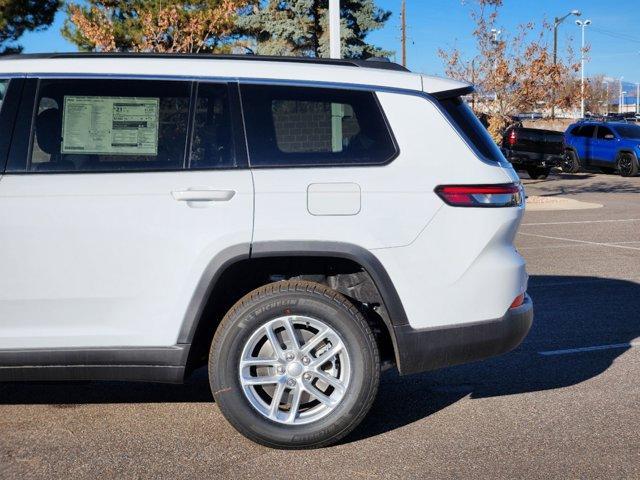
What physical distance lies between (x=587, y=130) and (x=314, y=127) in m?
28.7

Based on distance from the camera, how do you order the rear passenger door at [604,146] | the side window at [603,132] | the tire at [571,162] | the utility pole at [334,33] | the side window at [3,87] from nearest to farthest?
1. the side window at [3,87]
2. the utility pole at [334,33]
3. the rear passenger door at [604,146]
4. the side window at [603,132]
5. the tire at [571,162]

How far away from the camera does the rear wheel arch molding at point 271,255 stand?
4438 millimetres

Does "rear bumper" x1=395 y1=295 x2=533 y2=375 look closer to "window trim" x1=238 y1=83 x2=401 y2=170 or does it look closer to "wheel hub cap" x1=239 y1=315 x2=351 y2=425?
"wheel hub cap" x1=239 y1=315 x2=351 y2=425

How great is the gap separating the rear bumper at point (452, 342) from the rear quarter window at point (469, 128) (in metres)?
0.82

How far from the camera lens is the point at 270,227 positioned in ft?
14.6

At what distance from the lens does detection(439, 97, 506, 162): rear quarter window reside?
4.73 metres

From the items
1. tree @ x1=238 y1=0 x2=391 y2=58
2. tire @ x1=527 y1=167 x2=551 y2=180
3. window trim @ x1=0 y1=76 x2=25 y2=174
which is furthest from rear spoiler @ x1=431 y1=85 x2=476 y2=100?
tree @ x1=238 y1=0 x2=391 y2=58

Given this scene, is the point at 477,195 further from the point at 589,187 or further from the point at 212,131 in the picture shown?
the point at 589,187

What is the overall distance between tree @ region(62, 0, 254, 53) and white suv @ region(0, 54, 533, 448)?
70.8 feet

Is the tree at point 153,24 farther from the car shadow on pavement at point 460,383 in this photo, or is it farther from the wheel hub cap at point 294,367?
the wheel hub cap at point 294,367

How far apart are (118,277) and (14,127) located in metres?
0.92

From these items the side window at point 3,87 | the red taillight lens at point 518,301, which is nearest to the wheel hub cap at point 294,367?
the red taillight lens at point 518,301

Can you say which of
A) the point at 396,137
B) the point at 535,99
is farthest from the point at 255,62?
the point at 535,99

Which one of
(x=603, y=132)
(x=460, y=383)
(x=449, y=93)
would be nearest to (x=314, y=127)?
(x=449, y=93)
